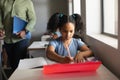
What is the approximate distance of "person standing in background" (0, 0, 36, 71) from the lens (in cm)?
280

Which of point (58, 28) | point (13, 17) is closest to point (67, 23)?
point (58, 28)

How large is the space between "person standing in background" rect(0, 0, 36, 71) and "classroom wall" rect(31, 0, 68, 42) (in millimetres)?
A: 2169

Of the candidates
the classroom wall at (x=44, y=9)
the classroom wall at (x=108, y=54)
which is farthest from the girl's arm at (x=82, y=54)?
the classroom wall at (x=44, y=9)

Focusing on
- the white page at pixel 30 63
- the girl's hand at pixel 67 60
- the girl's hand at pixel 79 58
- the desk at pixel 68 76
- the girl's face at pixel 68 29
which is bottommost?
the desk at pixel 68 76

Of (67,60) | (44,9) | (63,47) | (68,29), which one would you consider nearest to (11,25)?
(63,47)

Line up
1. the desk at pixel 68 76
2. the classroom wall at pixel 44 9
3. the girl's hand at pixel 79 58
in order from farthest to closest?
the classroom wall at pixel 44 9 < the girl's hand at pixel 79 58 < the desk at pixel 68 76

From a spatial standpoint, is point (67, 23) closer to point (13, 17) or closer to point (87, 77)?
point (87, 77)

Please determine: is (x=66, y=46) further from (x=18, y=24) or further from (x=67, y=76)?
(x=18, y=24)

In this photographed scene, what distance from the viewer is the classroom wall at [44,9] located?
5.04 metres

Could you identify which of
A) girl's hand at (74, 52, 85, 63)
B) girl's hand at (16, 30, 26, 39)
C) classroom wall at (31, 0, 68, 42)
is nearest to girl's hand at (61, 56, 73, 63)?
girl's hand at (74, 52, 85, 63)

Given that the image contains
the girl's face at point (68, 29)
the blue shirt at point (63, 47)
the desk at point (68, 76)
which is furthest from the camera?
the blue shirt at point (63, 47)

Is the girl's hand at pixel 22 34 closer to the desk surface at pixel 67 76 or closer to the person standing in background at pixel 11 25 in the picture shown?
the person standing in background at pixel 11 25

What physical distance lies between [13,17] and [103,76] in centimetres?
167

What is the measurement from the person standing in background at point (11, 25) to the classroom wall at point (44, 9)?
217 cm
